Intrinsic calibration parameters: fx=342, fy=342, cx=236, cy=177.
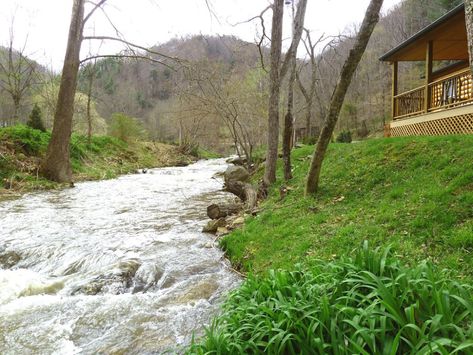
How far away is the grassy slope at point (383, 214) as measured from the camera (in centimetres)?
432

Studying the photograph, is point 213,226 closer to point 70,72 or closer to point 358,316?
point 358,316

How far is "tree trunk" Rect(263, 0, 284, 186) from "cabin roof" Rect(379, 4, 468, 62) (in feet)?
15.1

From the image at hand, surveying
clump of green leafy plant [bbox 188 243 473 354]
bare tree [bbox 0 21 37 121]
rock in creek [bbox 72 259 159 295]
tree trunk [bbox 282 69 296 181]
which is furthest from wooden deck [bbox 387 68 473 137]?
bare tree [bbox 0 21 37 121]

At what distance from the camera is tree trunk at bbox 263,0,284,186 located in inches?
381

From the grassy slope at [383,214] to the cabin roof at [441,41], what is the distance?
4.17m

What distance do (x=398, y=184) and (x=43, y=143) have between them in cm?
1598

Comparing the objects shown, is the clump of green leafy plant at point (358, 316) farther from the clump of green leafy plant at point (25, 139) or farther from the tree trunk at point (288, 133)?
the clump of green leafy plant at point (25, 139)

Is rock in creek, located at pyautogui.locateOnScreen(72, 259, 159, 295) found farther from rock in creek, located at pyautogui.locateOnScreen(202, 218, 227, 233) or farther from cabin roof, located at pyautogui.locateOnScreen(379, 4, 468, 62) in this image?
cabin roof, located at pyautogui.locateOnScreen(379, 4, 468, 62)

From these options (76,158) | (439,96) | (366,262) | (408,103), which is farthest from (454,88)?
(76,158)

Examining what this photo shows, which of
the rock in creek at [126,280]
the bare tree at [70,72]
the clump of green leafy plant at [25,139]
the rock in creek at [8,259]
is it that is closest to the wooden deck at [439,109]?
the rock in creek at [126,280]

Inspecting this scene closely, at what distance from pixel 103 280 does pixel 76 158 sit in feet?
54.1

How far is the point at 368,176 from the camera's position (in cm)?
768

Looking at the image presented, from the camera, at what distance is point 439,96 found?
12344mm

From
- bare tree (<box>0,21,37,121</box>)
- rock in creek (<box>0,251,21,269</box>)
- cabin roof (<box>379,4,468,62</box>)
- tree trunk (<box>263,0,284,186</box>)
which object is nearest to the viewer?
rock in creek (<box>0,251,21,269</box>)
